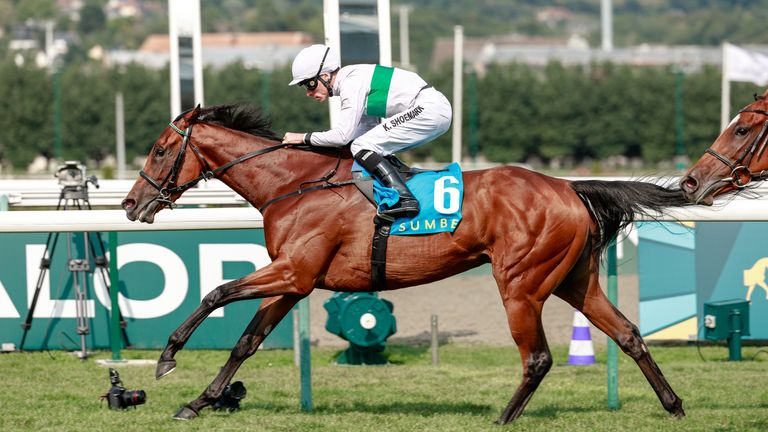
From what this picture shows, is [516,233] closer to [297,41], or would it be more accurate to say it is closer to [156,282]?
[156,282]

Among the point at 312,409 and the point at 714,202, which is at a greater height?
the point at 714,202

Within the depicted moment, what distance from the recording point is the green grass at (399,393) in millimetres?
6125

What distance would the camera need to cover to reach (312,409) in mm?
6621

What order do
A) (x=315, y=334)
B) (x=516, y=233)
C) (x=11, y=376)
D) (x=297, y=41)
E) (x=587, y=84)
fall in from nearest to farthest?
(x=516, y=233) < (x=11, y=376) < (x=315, y=334) < (x=587, y=84) < (x=297, y=41)

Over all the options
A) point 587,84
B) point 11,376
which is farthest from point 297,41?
point 11,376

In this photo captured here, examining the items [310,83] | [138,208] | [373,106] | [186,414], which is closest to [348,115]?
[373,106]

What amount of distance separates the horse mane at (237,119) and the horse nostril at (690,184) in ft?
7.37

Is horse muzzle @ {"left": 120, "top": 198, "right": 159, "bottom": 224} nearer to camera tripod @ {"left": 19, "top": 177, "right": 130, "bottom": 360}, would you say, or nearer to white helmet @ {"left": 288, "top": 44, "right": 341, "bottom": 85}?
white helmet @ {"left": 288, "top": 44, "right": 341, "bottom": 85}

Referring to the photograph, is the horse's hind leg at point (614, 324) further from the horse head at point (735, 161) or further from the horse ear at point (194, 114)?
the horse ear at point (194, 114)

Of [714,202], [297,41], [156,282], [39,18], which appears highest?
[39,18]

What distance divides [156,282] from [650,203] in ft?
13.6

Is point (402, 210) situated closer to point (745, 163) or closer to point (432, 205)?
point (432, 205)

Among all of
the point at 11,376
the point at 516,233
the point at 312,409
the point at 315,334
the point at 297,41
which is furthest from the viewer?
the point at 297,41

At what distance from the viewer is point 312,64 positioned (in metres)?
6.26
